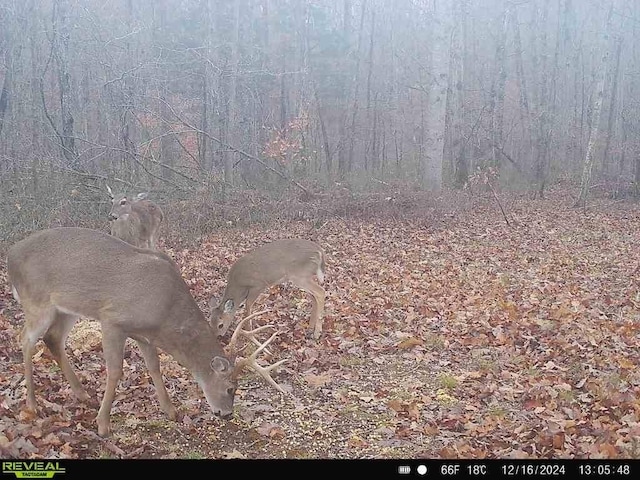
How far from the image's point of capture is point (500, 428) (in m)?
5.37

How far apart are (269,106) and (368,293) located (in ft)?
58.1

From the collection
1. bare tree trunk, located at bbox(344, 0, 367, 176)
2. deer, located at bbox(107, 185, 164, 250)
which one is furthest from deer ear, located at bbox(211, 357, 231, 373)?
bare tree trunk, located at bbox(344, 0, 367, 176)

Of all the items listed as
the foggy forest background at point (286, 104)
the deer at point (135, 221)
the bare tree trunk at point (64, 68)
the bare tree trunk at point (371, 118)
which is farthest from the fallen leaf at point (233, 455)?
the bare tree trunk at point (371, 118)

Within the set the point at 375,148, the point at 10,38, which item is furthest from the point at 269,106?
the point at 10,38

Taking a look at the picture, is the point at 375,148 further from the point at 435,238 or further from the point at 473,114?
the point at 435,238

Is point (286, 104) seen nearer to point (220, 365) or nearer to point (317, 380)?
point (317, 380)

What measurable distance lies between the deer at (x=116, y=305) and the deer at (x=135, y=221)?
5.36m

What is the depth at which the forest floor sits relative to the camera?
520 cm

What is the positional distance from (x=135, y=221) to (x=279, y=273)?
3690mm

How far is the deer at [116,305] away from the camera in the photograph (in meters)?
5.32

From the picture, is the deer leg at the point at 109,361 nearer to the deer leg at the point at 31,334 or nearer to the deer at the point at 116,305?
the deer at the point at 116,305

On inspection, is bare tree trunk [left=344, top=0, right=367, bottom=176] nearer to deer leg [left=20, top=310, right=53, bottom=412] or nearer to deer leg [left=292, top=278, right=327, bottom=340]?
deer leg [left=292, top=278, right=327, bottom=340]

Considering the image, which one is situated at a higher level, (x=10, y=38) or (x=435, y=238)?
(x=10, y=38)

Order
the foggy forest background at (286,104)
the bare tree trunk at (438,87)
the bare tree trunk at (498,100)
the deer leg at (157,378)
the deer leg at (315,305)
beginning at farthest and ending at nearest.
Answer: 1. the bare tree trunk at (498,100)
2. the bare tree trunk at (438,87)
3. the foggy forest background at (286,104)
4. the deer leg at (315,305)
5. the deer leg at (157,378)
